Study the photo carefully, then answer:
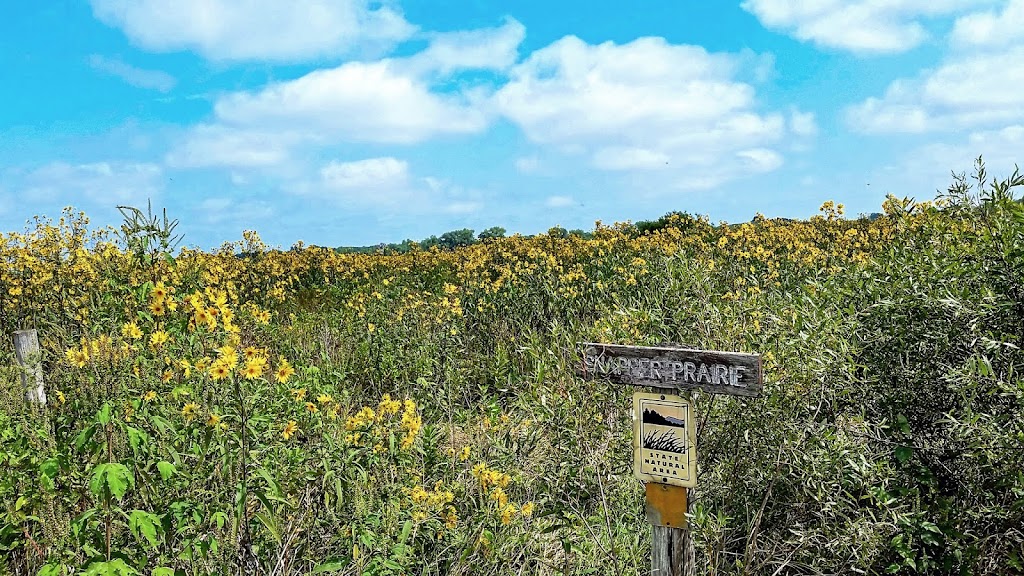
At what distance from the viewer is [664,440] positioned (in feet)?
8.91

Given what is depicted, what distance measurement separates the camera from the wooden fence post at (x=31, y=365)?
4352mm

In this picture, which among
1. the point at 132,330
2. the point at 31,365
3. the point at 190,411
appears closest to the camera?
the point at 190,411

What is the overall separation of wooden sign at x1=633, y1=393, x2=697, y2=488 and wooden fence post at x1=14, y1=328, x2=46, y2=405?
3.71m

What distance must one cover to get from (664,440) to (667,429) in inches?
1.8

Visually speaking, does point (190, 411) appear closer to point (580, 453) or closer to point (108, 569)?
point (108, 569)

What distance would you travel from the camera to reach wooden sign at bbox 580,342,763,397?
8.36ft

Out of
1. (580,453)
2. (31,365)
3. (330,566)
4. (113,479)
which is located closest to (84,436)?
(113,479)

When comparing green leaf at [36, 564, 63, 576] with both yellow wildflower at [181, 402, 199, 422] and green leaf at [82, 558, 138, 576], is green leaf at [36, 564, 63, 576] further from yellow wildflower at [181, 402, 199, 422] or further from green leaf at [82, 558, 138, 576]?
yellow wildflower at [181, 402, 199, 422]

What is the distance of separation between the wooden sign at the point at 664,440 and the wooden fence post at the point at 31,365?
3714 mm

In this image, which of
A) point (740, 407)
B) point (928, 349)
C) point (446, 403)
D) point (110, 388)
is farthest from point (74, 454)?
point (928, 349)

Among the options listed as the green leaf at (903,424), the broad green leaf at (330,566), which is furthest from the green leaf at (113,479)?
the green leaf at (903,424)

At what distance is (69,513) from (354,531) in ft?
4.38

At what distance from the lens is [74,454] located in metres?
2.77

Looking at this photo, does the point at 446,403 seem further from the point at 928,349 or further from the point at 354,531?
the point at 928,349
